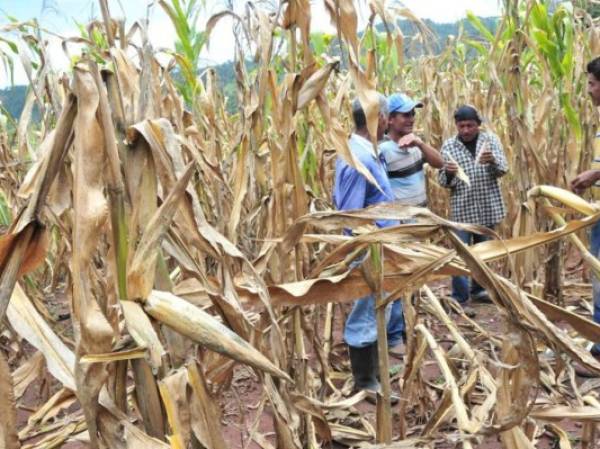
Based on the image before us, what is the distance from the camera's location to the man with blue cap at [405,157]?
126 inches

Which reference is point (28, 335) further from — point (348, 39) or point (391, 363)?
point (391, 363)

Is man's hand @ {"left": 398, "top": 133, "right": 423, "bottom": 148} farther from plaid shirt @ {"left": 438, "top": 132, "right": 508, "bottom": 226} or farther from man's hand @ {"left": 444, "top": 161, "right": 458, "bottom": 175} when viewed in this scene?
plaid shirt @ {"left": 438, "top": 132, "right": 508, "bottom": 226}

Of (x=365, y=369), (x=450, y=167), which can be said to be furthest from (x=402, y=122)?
(x=365, y=369)

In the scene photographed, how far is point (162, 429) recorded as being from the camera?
900mm

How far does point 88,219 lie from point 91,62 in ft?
0.70

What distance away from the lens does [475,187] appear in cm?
A: 399

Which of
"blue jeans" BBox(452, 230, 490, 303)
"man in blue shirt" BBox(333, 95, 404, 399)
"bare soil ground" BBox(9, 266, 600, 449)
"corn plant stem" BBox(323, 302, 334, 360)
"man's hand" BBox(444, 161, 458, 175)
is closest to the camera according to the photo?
"bare soil ground" BBox(9, 266, 600, 449)

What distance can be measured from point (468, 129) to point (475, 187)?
14.3 inches

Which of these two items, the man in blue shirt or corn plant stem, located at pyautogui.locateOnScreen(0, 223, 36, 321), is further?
the man in blue shirt

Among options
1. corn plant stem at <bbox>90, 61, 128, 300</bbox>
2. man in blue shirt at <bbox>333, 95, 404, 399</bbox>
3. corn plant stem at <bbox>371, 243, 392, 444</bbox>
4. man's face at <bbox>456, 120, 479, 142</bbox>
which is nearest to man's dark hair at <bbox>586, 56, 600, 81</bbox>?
man in blue shirt at <bbox>333, 95, 404, 399</bbox>

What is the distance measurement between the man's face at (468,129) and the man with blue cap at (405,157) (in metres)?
0.49

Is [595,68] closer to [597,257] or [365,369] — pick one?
[597,257]

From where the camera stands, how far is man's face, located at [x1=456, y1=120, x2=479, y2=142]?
3906 millimetres

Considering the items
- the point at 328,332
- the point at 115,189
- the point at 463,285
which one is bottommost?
the point at 463,285
